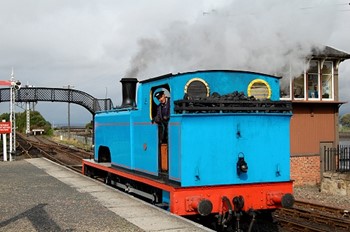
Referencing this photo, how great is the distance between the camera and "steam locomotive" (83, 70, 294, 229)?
6.63 metres

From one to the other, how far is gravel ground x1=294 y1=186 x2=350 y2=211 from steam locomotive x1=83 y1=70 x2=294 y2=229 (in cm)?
601

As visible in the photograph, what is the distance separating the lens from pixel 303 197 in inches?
559

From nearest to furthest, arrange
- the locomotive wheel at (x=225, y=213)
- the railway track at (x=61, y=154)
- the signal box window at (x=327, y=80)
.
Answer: the locomotive wheel at (x=225, y=213) < the signal box window at (x=327, y=80) < the railway track at (x=61, y=154)

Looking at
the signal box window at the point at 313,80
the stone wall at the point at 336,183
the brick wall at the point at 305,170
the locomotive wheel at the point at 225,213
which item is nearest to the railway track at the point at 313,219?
the locomotive wheel at the point at 225,213

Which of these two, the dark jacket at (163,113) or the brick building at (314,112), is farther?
the brick building at (314,112)

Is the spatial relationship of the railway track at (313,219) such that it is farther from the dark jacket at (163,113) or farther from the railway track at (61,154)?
the railway track at (61,154)

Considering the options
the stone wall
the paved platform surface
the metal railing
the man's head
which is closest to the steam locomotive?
the man's head

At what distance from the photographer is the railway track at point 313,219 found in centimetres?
918

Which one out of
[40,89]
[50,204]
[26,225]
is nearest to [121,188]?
[50,204]

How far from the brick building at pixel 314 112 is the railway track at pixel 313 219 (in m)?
6.17

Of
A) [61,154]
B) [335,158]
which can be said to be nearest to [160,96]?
[335,158]

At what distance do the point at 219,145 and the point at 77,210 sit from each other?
3.05m

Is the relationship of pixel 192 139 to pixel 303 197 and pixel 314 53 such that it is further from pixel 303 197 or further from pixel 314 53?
pixel 314 53

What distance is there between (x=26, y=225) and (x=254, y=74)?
4546 millimetres
